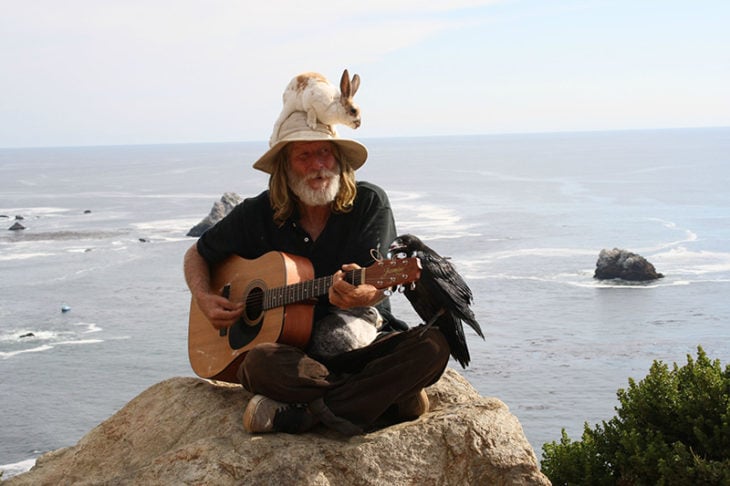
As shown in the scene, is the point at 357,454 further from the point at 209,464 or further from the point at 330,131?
the point at 330,131

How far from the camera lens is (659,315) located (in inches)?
1577

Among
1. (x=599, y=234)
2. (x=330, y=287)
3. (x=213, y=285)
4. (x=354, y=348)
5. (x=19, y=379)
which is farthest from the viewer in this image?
(x=599, y=234)

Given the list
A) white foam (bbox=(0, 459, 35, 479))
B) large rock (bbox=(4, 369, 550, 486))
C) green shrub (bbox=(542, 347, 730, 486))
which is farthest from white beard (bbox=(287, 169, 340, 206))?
white foam (bbox=(0, 459, 35, 479))

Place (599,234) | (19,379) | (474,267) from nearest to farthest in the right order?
(19,379) < (474,267) < (599,234)

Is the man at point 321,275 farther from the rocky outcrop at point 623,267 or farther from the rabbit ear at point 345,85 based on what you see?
the rocky outcrop at point 623,267

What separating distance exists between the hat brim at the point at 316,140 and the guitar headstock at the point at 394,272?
104 centimetres

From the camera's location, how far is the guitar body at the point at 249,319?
543 centimetres

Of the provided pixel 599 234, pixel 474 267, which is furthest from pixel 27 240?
pixel 599 234

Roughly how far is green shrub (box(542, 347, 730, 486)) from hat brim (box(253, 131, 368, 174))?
2.55m

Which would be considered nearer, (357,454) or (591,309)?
(357,454)

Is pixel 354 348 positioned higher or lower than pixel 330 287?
lower

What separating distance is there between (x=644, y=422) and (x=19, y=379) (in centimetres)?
2875

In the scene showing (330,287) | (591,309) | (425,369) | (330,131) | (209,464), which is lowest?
(591,309)

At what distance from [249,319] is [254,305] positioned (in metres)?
0.10
